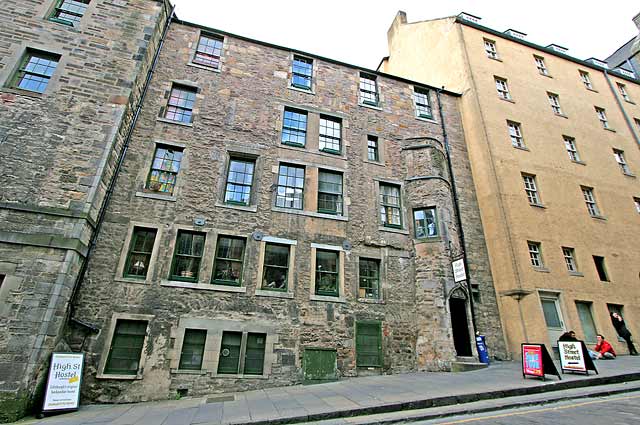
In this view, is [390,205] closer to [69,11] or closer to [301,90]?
[301,90]

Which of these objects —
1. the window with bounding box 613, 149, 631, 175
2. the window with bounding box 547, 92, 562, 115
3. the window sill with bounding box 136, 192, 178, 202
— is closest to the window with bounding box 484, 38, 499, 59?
the window with bounding box 547, 92, 562, 115

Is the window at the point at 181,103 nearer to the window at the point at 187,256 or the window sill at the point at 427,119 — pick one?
the window at the point at 187,256

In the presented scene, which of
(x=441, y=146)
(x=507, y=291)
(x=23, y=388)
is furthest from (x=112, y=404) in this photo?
(x=441, y=146)

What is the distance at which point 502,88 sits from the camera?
59.4 feet

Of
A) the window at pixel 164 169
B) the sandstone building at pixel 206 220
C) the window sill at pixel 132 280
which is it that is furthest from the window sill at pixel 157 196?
the window sill at pixel 132 280

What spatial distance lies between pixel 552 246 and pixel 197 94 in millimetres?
17316

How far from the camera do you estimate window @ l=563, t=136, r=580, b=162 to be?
17641 millimetres

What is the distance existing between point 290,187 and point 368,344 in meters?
6.60

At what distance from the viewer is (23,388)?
6953 millimetres

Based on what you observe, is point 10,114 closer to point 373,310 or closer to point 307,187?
point 307,187

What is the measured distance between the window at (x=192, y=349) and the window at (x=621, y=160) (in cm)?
2462

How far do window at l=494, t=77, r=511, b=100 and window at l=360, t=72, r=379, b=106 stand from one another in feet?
24.1

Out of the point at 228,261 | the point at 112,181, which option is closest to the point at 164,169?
the point at 112,181

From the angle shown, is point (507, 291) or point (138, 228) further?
point (507, 291)
